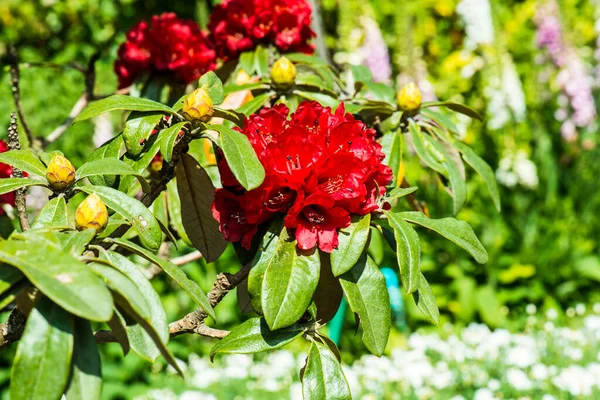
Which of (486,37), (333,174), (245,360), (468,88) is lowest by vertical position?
(245,360)

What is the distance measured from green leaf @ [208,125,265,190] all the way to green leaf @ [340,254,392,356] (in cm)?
16

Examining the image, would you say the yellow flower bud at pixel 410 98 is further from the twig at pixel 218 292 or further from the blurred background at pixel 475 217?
the blurred background at pixel 475 217

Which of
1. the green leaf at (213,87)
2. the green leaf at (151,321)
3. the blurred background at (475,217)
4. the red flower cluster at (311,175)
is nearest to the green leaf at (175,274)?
the green leaf at (151,321)

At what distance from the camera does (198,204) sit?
1.02 m

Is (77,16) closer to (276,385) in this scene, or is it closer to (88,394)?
(276,385)

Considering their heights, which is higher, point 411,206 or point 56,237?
point 56,237

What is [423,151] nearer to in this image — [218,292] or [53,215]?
[218,292]

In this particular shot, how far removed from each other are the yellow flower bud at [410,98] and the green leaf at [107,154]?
463mm

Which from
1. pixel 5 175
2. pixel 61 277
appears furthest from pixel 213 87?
pixel 5 175

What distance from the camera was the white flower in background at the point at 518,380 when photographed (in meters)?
2.53

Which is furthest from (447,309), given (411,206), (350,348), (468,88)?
(411,206)

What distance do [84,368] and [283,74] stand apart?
2.19 feet

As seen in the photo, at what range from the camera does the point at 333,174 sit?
0.84m

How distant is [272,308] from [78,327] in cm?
22
